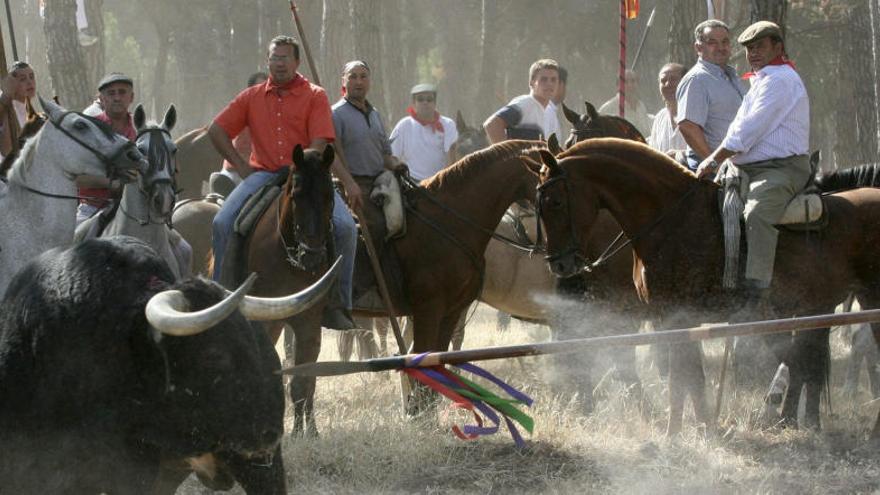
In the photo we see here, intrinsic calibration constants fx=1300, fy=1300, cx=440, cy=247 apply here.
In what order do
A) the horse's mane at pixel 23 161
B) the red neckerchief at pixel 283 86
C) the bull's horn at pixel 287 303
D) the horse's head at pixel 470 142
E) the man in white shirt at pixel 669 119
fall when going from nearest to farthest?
the bull's horn at pixel 287 303 < the horse's mane at pixel 23 161 < the red neckerchief at pixel 283 86 < the man in white shirt at pixel 669 119 < the horse's head at pixel 470 142

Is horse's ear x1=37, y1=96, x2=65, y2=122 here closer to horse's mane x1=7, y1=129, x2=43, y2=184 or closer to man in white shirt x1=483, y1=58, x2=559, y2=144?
horse's mane x1=7, y1=129, x2=43, y2=184

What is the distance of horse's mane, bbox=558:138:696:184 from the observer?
8.98 meters

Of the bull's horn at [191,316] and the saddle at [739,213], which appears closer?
the bull's horn at [191,316]

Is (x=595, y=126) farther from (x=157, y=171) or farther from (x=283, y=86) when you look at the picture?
(x=157, y=171)

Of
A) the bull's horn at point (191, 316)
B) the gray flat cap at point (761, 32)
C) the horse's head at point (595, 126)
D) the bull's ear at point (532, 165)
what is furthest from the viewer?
the horse's head at point (595, 126)

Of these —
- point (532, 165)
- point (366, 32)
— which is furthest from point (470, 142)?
point (532, 165)

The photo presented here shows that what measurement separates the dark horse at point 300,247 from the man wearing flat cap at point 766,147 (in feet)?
8.82

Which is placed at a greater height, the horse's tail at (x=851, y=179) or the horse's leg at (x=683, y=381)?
the horse's tail at (x=851, y=179)

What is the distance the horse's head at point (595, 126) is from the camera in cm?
1103

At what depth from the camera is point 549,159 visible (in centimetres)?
879

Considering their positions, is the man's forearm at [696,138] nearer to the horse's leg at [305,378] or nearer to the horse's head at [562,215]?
the horse's head at [562,215]

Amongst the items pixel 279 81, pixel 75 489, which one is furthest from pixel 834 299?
pixel 75 489

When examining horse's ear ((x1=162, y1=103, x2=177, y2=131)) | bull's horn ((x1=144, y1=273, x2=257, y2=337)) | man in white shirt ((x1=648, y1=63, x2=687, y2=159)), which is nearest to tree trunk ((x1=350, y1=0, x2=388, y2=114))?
man in white shirt ((x1=648, y1=63, x2=687, y2=159))

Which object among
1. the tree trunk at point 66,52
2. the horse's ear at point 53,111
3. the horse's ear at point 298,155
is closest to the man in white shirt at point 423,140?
the horse's ear at point 298,155
